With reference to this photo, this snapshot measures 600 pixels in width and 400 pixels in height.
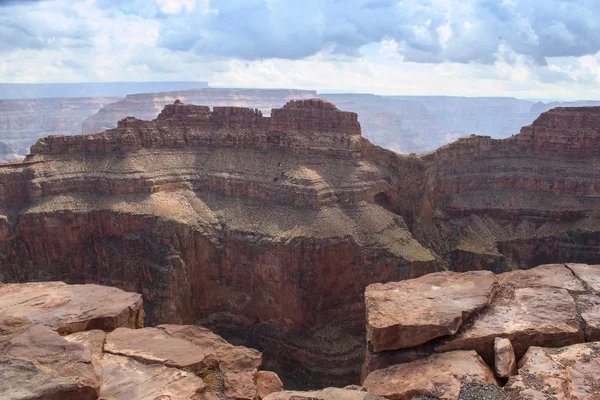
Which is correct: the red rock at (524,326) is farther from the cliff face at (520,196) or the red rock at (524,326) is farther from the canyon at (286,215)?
the cliff face at (520,196)

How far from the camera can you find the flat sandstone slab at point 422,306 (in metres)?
12.3

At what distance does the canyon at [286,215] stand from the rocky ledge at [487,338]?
29.0 meters

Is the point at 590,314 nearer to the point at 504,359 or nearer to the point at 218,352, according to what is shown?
the point at 504,359

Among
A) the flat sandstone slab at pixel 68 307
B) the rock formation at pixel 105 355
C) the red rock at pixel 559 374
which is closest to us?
the red rock at pixel 559 374

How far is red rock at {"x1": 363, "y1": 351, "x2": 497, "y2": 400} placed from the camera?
10680mm

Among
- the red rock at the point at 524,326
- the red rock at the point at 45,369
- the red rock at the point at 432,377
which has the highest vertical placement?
the red rock at the point at 524,326

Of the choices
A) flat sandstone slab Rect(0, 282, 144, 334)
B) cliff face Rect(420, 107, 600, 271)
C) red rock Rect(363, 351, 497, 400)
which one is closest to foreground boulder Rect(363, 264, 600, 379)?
red rock Rect(363, 351, 497, 400)

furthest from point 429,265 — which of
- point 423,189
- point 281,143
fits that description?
point 281,143

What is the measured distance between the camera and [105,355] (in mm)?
12336

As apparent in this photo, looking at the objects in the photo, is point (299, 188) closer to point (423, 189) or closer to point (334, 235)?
point (334, 235)

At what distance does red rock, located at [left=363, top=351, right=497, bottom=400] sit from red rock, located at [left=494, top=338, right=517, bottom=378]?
0.80 ft

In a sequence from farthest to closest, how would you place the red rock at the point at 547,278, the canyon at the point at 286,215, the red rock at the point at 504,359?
the canyon at the point at 286,215, the red rock at the point at 547,278, the red rock at the point at 504,359

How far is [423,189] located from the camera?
186 feet

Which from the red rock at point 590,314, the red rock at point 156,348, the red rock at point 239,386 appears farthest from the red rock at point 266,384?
the red rock at point 590,314
